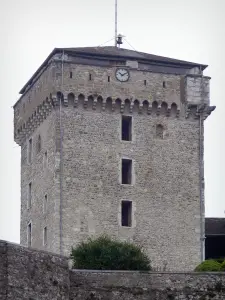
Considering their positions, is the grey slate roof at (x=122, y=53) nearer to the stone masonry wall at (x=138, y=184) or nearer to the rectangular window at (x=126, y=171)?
the stone masonry wall at (x=138, y=184)

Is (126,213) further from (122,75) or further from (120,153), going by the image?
(122,75)

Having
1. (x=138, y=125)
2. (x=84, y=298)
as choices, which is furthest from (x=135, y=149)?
(x=84, y=298)

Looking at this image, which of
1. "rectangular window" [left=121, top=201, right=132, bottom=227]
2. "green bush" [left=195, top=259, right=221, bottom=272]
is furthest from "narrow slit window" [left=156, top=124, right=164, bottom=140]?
"green bush" [left=195, top=259, right=221, bottom=272]

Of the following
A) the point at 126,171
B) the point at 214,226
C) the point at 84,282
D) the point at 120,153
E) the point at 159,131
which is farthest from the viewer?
the point at 214,226

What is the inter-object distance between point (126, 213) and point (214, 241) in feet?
17.8

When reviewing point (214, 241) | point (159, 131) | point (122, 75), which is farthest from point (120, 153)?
point (214, 241)

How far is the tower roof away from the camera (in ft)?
272

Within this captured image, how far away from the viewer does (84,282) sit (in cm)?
6338

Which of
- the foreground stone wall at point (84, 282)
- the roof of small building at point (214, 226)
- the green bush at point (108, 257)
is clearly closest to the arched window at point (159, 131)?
the roof of small building at point (214, 226)

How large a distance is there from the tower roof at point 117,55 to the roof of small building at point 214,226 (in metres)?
7.39

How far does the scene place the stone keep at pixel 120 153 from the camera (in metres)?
81.3

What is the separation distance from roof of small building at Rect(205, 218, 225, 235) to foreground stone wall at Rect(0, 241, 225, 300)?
2015 centimetres

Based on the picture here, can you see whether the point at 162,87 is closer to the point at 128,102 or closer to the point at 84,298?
the point at 128,102

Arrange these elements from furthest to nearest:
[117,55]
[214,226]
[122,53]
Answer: [214,226]
[122,53]
[117,55]
